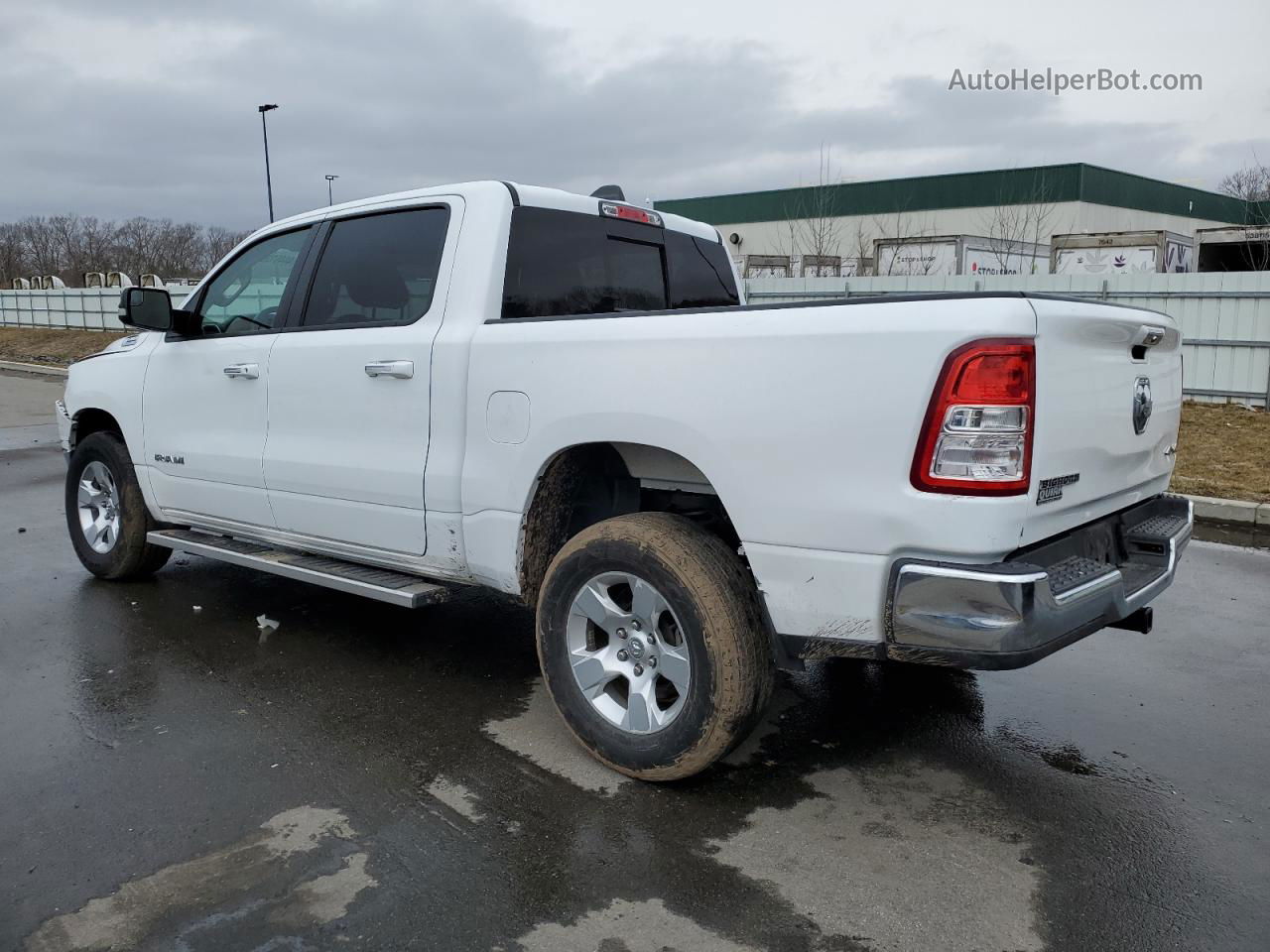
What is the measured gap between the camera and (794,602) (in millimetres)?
3080

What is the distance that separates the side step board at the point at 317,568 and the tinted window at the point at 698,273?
6.05 feet

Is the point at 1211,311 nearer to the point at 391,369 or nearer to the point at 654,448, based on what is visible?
the point at 654,448

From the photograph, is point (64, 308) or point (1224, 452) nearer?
point (1224, 452)

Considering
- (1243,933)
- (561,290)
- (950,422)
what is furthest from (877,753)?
(561,290)

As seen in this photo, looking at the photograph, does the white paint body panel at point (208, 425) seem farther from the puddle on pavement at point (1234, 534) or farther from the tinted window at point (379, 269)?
the puddle on pavement at point (1234, 534)

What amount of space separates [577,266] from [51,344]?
3451 cm

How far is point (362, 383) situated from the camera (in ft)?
14.0

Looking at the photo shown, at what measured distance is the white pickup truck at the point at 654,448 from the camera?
2.79m

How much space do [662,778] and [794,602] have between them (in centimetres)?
81

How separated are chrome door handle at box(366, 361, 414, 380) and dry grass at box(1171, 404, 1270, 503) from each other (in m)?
7.00

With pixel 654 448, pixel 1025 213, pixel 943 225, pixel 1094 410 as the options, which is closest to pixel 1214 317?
pixel 1094 410

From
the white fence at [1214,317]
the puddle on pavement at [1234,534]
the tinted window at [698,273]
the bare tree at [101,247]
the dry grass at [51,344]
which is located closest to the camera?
the tinted window at [698,273]

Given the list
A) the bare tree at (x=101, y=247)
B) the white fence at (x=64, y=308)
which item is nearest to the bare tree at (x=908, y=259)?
the white fence at (x=64, y=308)

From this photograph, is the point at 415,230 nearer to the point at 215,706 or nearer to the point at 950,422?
the point at 215,706
